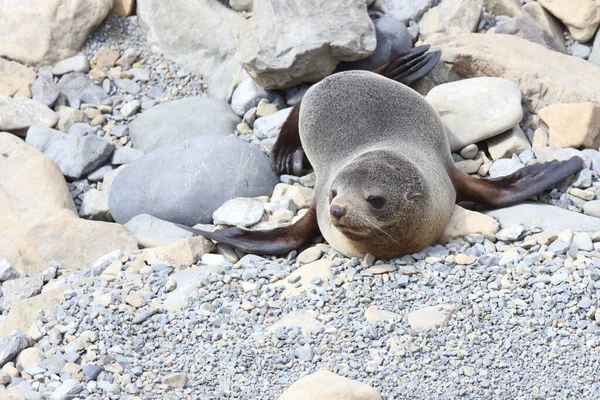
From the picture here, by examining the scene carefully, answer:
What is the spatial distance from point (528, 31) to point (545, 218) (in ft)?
8.46

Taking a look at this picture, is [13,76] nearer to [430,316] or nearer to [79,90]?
[79,90]

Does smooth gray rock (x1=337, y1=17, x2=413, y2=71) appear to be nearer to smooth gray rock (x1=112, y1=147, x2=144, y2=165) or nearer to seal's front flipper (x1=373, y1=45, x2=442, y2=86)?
seal's front flipper (x1=373, y1=45, x2=442, y2=86)

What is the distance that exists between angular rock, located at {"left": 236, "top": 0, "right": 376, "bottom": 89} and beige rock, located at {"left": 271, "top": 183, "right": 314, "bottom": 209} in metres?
1.05

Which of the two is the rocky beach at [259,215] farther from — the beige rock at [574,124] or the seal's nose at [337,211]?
the seal's nose at [337,211]

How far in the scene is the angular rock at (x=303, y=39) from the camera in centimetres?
678

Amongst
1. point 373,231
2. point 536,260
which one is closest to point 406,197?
point 373,231

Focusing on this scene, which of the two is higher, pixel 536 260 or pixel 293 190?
pixel 536 260

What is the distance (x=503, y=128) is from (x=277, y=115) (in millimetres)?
1759

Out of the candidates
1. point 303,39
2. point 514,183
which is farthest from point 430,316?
point 303,39

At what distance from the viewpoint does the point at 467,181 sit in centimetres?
573

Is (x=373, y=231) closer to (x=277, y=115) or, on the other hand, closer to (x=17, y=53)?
(x=277, y=115)

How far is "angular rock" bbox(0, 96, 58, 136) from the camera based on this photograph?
7.14 m

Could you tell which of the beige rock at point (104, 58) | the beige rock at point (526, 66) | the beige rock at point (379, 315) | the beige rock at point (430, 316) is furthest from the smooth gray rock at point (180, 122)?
the beige rock at point (430, 316)

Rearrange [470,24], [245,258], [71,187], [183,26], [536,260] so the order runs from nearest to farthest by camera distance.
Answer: [536,260] < [245,258] < [71,187] < [470,24] < [183,26]
